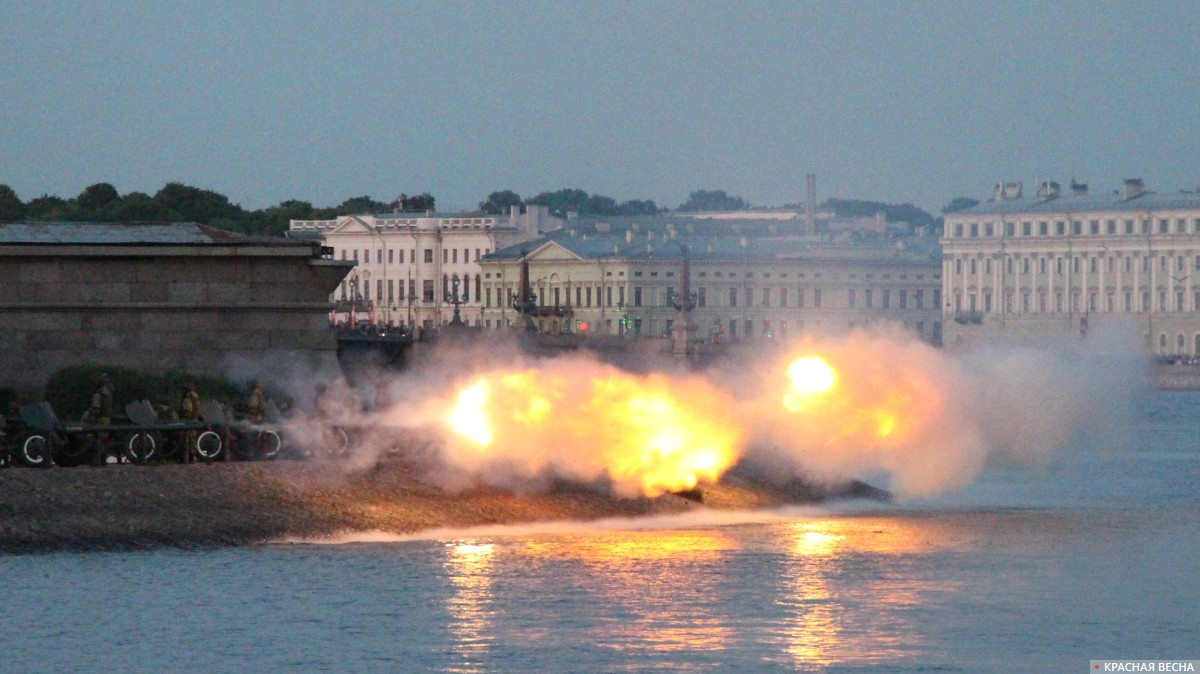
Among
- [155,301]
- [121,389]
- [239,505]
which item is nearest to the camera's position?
[239,505]

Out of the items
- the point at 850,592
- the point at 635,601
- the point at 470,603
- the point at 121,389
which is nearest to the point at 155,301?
the point at 121,389

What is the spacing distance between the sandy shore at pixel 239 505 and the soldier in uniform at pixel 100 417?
64 cm

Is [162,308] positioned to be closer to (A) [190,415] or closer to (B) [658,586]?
(A) [190,415]

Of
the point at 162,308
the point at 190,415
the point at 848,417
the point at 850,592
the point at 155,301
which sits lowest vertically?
the point at 850,592

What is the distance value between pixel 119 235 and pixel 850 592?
Answer: 28.7 meters

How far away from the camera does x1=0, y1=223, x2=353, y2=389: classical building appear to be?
60281mm

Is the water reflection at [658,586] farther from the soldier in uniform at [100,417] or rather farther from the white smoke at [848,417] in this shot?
the soldier in uniform at [100,417]

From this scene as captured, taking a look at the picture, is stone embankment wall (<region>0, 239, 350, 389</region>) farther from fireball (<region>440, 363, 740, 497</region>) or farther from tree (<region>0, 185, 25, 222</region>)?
tree (<region>0, 185, 25, 222</region>)

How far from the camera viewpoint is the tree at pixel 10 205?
183500 millimetres

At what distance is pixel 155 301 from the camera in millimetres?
61312

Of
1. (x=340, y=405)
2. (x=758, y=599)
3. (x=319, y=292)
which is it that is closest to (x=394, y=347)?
(x=319, y=292)

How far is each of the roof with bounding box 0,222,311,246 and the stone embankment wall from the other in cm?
73

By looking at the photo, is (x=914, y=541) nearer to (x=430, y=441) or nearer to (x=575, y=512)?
(x=575, y=512)

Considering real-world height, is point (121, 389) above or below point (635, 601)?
above
